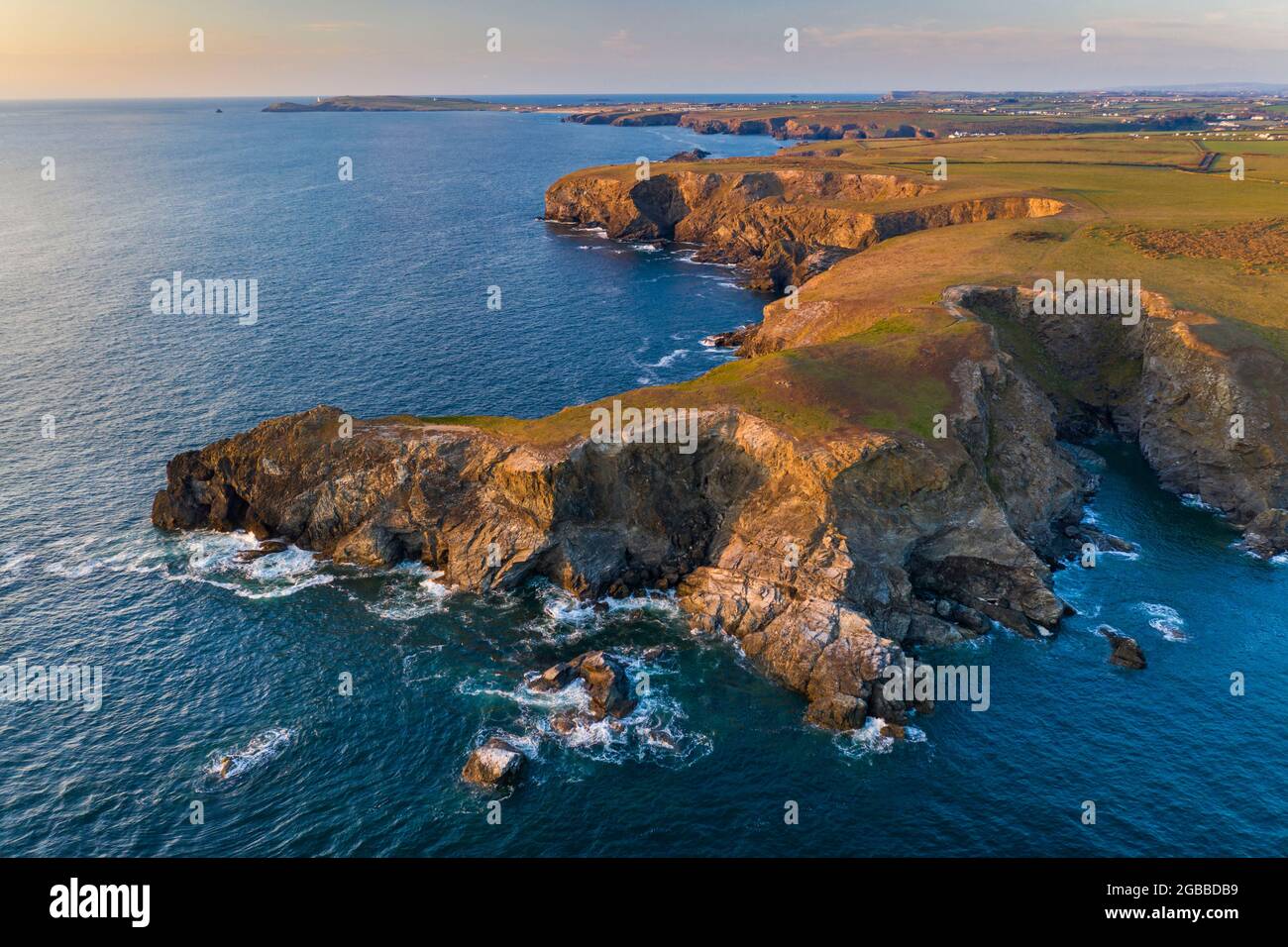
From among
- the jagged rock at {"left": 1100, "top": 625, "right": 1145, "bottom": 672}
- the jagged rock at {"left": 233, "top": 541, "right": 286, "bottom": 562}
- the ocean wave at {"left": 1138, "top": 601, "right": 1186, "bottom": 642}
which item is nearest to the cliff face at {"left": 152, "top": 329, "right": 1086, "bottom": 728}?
the jagged rock at {"left": 233, "top": 541, "right": 286, "bottom": 562}

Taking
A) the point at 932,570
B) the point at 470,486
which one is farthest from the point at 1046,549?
the point at 470,486

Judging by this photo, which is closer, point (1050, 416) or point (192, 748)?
point (192, 748)

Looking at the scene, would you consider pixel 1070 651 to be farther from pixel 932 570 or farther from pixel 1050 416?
pixel 1050 416

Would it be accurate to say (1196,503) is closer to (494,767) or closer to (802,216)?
(494,767)

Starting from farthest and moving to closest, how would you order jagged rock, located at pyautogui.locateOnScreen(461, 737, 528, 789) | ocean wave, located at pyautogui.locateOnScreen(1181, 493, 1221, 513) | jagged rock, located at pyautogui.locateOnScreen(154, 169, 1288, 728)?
ocean wave, located at pyautogui.locateOnScreen(1181, 493, 1221, 513) < jagged rock, located at pyautogui.locateOnScreen(154, 169, 1288, 728) < jagged rock, located at pyautogui.locateOnScreen(461, 737, 528, 789)

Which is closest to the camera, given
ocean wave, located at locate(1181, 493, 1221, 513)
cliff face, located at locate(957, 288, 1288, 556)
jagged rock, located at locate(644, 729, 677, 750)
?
jagged rock, located at locate(644, 729, 677, 750)

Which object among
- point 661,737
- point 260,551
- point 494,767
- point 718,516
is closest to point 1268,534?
point 718,516

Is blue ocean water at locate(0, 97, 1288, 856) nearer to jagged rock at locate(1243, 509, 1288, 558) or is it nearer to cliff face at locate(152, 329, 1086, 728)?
jagged rock at locate(1243, 509, 1288, 558)
